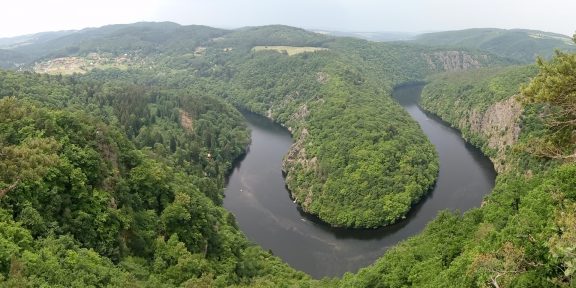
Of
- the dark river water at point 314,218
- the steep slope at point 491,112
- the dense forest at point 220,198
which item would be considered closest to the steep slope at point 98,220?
the dense forest at point 220,198

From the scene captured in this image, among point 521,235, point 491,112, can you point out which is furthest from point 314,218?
point 491,112

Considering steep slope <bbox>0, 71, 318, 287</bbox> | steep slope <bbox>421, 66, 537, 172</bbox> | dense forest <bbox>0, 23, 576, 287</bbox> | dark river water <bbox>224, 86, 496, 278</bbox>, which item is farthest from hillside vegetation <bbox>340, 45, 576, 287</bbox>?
steep slope <bbox>421, 66, 537, 172</bbox>

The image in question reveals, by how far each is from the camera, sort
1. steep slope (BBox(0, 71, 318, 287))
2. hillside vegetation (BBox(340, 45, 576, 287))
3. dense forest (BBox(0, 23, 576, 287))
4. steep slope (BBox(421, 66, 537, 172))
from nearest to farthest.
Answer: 1. hillside vegetation (BBox(340, 45, 576, 287))
2. dense forest (BBox(0, 23, 576, 287))
3. steep slope (BBox(0, 71, 318, 287))
4. steep slope (BBox(421, 66, 537, 172))

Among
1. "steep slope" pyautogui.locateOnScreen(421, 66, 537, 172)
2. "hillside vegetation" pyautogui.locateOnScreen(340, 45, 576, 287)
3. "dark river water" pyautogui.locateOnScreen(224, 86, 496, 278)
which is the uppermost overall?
"hillside vegetation" pyautogui.locateOnScreen(340, 45, 576, 287)

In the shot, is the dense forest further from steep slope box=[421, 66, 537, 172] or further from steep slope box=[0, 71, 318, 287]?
steep slope box=[421, 66, 537, 172]

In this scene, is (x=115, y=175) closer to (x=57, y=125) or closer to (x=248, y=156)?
(x=57, y=125)

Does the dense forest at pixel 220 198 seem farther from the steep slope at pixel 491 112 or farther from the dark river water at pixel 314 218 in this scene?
the dark river water at pixel 314 218

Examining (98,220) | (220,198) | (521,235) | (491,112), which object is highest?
(521,235)

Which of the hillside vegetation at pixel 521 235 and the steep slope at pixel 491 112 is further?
the steep slope at pixel 491 112

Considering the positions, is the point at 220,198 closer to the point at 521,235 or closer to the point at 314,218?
the point at 314,218
